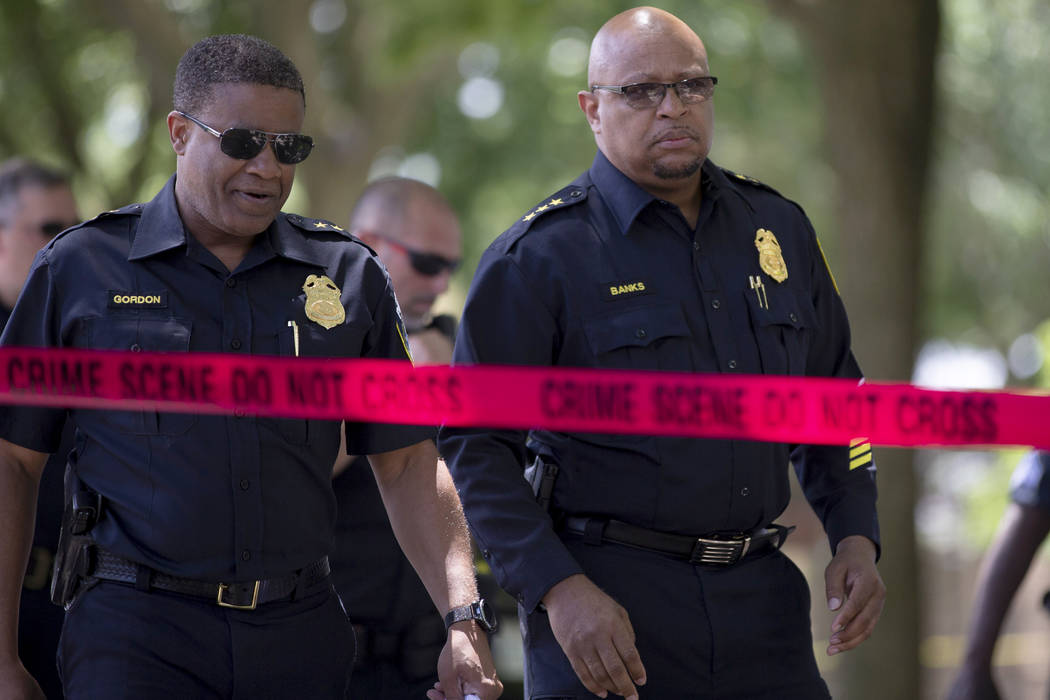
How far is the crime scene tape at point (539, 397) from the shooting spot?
3.13 metres

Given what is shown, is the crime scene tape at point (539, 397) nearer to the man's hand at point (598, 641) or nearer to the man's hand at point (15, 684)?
the man's hand at point (598, 641)

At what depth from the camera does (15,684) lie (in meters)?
3.04

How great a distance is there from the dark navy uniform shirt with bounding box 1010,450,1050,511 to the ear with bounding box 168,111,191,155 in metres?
2.90

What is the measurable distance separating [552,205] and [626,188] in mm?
193

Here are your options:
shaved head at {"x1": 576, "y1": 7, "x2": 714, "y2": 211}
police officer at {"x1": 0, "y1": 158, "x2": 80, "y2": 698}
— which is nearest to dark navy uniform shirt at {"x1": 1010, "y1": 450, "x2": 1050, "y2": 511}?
shaved head at {"x1": 576, "y1": 7, "x2": 714, "y2": 211}

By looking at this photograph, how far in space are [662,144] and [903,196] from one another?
4.89m

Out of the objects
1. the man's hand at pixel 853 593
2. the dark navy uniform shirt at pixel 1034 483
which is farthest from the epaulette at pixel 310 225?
the dark navy uniform shirt at pixel 1034 483

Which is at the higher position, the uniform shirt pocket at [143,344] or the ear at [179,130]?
the ear at [179,130]

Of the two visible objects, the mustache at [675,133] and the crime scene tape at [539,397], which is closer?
the crime scene tape at [539,397]

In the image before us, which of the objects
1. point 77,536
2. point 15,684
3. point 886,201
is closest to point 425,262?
point 77,536

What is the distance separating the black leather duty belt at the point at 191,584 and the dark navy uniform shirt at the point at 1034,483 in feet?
8.83

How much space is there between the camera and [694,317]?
11.2ft

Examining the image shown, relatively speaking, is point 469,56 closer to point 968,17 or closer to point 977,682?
point 968,17

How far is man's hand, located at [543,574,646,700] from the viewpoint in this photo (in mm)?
3047
